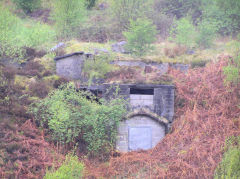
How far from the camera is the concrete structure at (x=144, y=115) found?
472 inches

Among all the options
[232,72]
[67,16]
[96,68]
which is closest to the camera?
[232,72]

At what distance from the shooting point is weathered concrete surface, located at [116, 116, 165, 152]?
1195 centimetres

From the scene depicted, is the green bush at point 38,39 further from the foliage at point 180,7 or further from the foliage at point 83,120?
the foliage at point 180,7

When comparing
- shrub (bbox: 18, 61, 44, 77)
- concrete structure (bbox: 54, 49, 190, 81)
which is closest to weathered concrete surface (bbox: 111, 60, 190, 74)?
concrete structure (bbox: 54, 49, 190, 81)

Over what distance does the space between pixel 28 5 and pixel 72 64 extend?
17980mm

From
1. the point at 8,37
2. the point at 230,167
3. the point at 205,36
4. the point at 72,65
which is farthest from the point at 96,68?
the point at 205,36

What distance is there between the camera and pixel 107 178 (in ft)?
33.1

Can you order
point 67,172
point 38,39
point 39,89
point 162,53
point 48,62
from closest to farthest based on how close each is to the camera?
point 67,172, point 39,89, point 48,62, point 38,39, point 162,53

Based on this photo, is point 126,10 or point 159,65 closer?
point 159,65

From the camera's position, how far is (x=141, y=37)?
18.6m

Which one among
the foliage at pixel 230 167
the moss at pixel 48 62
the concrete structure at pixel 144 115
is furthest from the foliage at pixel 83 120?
the moss at pixel 48 62

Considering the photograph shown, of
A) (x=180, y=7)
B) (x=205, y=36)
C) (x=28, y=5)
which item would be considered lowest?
(x=205, y=36)

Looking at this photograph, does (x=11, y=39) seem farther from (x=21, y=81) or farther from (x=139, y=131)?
(x=139, y=131)

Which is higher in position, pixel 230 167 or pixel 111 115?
pixel 111 115
